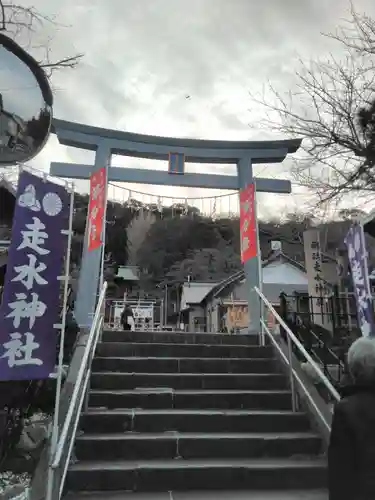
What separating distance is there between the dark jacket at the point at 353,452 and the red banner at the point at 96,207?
7229 millimetres

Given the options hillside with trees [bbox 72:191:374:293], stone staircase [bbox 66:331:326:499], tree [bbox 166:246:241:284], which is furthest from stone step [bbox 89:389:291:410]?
hillside with trees [bbox 72:191:374:293]

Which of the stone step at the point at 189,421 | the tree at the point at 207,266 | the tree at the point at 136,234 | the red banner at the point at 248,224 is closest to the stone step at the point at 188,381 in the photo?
the stone step at the point at 189,421

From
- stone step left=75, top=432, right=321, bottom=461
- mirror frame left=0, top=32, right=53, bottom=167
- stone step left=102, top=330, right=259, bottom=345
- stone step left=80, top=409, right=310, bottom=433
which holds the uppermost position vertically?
mirror frame left=0, top=32, right=53, bottom=167

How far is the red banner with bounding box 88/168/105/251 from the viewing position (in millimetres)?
8719

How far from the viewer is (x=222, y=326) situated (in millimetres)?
24828

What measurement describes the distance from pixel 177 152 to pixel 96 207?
7.79 ft

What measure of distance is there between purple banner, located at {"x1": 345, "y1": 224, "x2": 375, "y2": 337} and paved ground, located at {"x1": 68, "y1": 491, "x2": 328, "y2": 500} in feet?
8.67

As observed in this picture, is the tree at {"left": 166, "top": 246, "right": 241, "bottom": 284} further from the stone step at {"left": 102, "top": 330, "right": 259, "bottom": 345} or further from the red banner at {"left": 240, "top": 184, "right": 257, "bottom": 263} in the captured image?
the stone step at {"left": 102, "top": 330, "right": 259, "bottom": 345}

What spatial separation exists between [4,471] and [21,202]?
3836mm

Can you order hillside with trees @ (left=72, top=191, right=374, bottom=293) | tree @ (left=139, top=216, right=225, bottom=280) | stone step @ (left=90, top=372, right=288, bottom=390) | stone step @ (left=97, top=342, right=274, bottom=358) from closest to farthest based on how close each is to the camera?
1. stone step @ (left=90, top=372, right=288, bottom=390)
2. stone step @ (left=97, top=342, right=274, bottom=358)
3. hillside with trees @ (left=72, top=191, right=374, bottom=293)
4. tree @ (left=139, top=216, right=225, bottom=280)

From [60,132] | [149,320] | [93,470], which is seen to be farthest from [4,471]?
[149,320]

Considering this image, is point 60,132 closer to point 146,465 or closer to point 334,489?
point 146,465

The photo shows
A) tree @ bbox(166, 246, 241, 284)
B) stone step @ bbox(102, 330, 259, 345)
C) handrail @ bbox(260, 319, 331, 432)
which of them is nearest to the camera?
handrail @ bbox(260, 319, 331, 432)

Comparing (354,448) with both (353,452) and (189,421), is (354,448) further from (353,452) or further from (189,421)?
(189,421)
